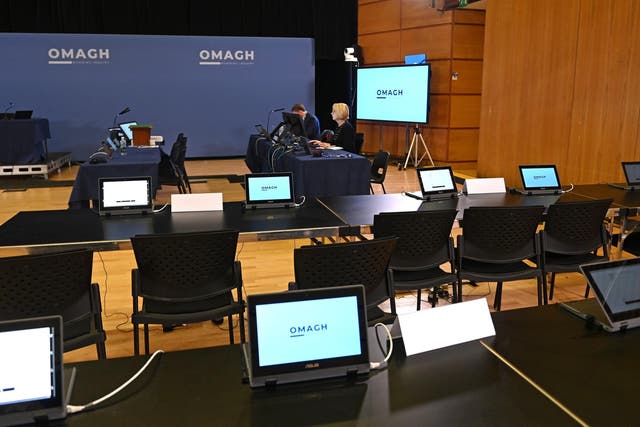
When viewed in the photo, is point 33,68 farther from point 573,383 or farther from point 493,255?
point 573,383

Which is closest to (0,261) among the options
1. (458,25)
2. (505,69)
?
(505,69)

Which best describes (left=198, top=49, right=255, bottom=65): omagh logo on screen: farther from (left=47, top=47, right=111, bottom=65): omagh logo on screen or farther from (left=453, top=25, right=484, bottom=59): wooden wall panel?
(left=453, top=25, right=484, bottom=59): wooden wall panel

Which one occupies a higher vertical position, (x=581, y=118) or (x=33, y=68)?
(x=33, y=68)

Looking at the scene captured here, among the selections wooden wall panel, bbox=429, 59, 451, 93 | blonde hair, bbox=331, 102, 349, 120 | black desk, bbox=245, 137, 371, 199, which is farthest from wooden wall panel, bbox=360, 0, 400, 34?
black desk, bbox=245, 137, 371, 199

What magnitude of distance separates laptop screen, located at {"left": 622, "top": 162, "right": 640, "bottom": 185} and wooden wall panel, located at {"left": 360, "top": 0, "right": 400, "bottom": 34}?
23.2ft

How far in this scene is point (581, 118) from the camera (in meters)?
6.40

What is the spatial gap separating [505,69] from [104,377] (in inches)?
284

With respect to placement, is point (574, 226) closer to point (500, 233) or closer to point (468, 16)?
point (500, 233)

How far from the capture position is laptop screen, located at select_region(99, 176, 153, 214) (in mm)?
3332

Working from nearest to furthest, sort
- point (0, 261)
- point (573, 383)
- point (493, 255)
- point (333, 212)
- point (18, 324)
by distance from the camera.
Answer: point (18, 324) → point (573, 383) → point (0, 261) → point (493, 255) → point (333, 212)

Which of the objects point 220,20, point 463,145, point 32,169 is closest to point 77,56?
point 220,20

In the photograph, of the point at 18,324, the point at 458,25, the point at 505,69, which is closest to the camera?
the point at 18,324

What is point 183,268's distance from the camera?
2566 millimetres

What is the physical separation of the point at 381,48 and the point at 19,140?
6.54 meters
